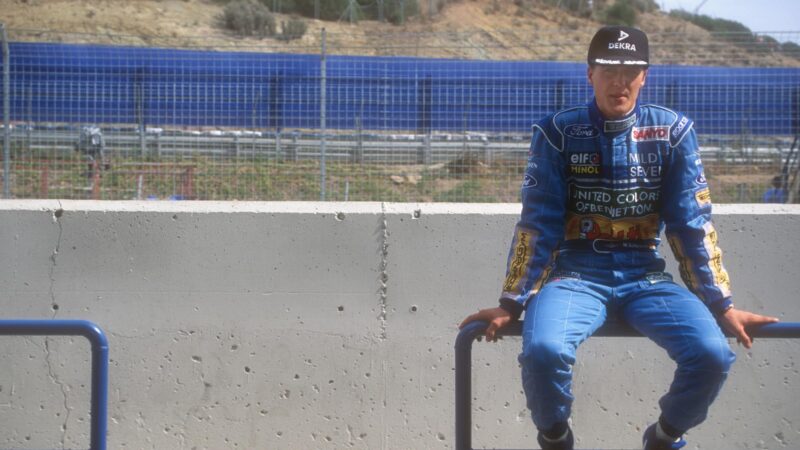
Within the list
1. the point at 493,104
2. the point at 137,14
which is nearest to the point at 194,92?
the point at 493,104

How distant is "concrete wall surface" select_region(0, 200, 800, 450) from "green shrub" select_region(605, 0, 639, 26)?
40.2 m

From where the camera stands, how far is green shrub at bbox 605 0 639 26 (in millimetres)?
43219

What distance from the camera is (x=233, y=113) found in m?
7.55

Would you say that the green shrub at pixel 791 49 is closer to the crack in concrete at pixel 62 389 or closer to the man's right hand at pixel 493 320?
the man's right hand at pixel 493 320

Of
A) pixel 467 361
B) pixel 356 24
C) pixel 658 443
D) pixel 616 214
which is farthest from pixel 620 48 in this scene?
pixel 356 24

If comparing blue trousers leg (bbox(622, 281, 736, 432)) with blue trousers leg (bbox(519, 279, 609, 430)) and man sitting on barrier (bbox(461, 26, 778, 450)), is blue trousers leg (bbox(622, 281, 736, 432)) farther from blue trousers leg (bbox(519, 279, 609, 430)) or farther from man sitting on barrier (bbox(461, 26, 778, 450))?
blue trousers leg (bbox(519, 279, 609, 430))

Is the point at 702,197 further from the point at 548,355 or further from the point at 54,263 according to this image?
the point at 54,263

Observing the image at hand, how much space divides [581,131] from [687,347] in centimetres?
80

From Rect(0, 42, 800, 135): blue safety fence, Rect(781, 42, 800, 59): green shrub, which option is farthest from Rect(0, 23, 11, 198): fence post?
Rect(781, 42, 800, 59): green shrub

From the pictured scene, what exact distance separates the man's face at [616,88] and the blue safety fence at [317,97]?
4.36 meters

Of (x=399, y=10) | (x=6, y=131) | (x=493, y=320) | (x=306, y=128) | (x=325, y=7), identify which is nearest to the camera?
(x=493, y=320)

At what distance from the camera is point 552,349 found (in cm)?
260

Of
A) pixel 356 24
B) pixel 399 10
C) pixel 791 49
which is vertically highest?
pixel 399 10

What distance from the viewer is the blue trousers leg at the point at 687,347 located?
262cm
